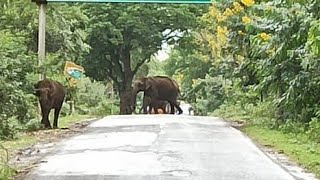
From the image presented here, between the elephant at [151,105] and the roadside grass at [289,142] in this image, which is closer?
the roadside grass at [289,142]

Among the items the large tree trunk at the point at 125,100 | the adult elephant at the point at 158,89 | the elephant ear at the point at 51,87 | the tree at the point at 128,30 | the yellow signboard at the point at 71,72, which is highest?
the tree at the point at 128,30

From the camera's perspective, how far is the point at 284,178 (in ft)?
33.0

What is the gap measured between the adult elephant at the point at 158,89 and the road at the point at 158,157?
13039mm

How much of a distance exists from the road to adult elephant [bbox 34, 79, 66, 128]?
2.06 meters

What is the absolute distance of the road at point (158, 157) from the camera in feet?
33.4

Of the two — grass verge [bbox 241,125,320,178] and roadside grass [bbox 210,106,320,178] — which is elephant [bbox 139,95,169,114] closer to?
roadside grass [bbox 210,106,320,178]

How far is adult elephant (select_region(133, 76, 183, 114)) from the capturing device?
30.5 m

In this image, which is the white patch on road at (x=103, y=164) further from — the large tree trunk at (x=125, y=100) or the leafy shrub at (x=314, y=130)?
the large tree trunk at (x=125, y=100)

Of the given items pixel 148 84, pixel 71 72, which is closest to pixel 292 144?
pixel 71 72

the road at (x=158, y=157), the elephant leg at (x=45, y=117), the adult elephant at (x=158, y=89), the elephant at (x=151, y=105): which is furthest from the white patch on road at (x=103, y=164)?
the elephant at (x=151, y=105)

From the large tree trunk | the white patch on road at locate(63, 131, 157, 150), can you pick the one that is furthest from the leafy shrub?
the large tree trunk

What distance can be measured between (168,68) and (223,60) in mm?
25971

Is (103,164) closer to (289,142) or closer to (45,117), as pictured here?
(289,142)

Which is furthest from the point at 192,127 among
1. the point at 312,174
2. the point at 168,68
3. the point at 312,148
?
the point at 168,68
